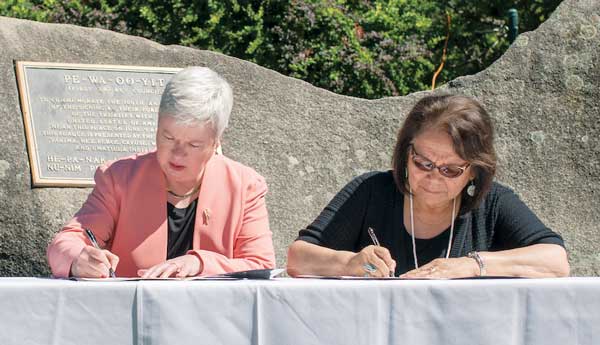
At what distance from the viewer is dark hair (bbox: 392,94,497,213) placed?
9.98 ft

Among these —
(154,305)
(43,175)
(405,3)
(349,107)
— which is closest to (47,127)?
(43,175)

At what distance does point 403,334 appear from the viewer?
2.21 meters

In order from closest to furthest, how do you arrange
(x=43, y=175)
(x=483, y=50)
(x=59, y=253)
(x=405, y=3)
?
1. (x=59, y=253)
2. (x=43, y=175)
3. (x=405, y=3)
4. (x=483, y=50)

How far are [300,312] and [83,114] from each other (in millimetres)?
2437

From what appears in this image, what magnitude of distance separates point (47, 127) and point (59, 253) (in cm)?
159

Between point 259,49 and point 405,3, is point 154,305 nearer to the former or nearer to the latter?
point 259,49

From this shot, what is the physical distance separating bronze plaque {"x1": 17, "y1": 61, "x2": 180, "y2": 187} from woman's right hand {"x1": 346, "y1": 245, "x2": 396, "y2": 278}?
5.96 feet

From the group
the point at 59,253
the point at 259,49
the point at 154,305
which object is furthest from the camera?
the point at 259,49

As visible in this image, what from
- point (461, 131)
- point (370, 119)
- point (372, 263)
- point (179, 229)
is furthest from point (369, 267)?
point (370, 119)

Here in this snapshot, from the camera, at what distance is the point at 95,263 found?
104 inches

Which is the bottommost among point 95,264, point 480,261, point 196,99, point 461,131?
point 480,261

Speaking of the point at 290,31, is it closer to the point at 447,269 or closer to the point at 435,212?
the point at 435,212

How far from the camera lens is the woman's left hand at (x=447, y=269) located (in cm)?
263

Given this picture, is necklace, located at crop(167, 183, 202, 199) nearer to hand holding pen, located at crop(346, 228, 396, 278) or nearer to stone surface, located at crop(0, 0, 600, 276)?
hand holding pen, located at crop(346, 228, 396, 278)
